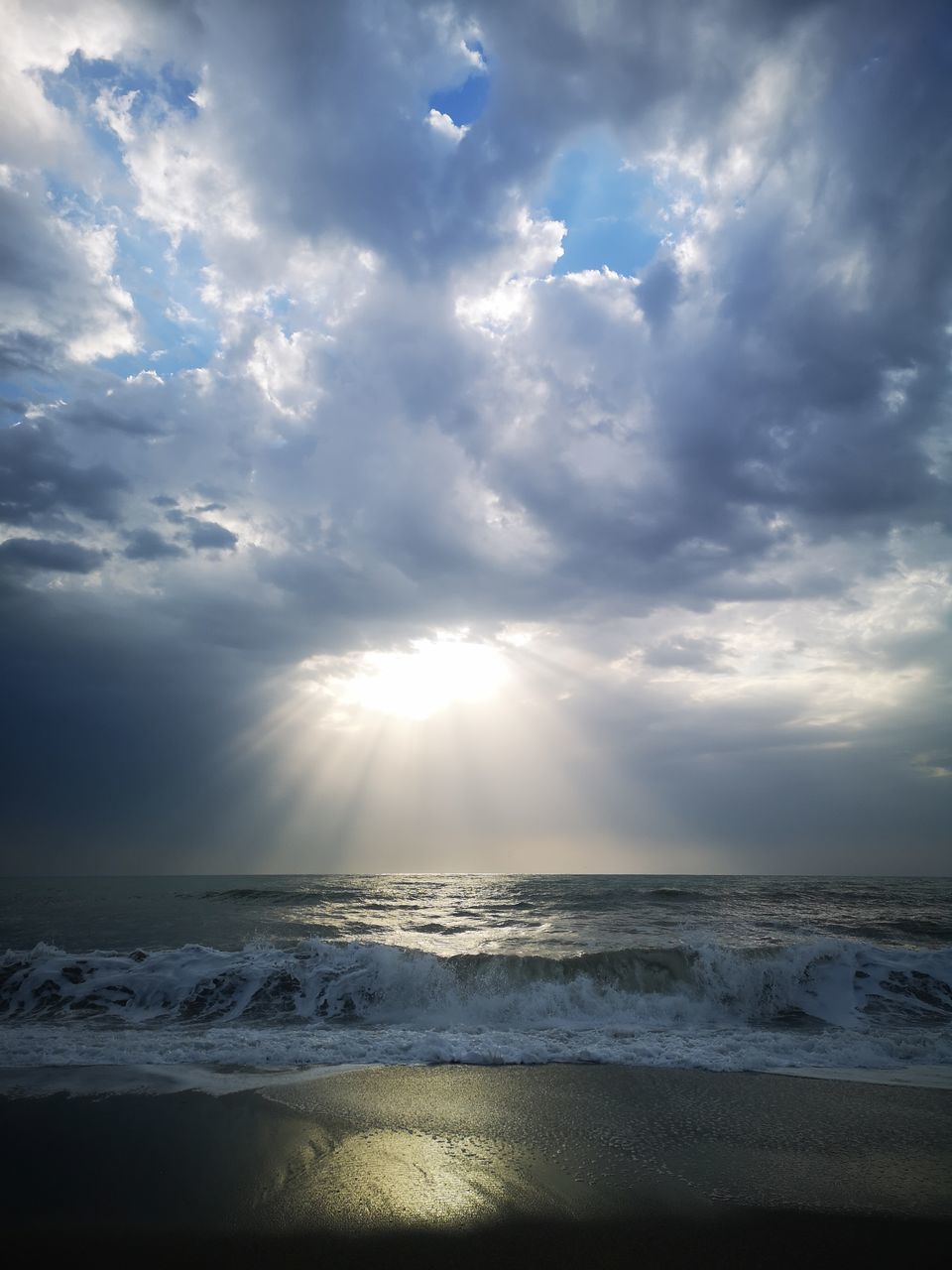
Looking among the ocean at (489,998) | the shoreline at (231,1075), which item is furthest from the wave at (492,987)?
the shoreline at (231,1075)

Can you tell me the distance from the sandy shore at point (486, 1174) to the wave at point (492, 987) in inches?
171

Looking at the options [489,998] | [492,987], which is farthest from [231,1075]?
[492,987]

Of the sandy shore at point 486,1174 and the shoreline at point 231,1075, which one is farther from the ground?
the sandy shore at point 486,1174

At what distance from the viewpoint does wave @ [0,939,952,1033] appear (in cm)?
1195

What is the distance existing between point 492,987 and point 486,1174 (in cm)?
819

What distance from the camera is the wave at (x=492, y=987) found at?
1195 cm

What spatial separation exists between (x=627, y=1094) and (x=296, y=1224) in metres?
4.36

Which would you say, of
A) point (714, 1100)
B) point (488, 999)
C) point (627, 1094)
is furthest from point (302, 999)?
point (714, 1100)

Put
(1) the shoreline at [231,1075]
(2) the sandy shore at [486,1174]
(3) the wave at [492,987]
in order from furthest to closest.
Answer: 1. (3) the wave at [492,987]
2. (1) the shoreline at [231,1075]
3. (2) the sandy shore at [486,1174]

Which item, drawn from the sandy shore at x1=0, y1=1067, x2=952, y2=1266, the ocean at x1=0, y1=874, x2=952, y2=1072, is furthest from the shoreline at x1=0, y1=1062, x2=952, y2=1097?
the sandy shore at x1=0, y1=1067, x2=952, y2=1266

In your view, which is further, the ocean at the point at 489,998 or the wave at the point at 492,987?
the wave at the point at 492,987

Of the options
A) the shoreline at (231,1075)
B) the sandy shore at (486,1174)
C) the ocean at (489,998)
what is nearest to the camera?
the sandy shore at (486,1174)

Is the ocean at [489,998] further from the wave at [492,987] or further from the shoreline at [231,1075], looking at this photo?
the shoreline at [231,1075]

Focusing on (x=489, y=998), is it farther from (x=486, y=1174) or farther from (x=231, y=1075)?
(x=486, y=1174)
